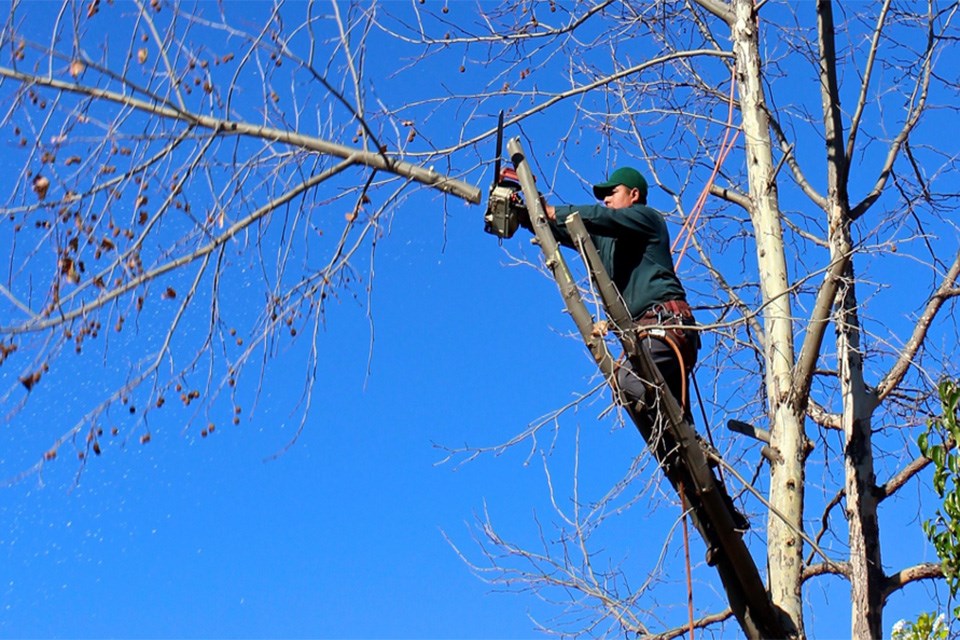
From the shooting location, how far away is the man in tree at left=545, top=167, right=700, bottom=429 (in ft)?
19.0

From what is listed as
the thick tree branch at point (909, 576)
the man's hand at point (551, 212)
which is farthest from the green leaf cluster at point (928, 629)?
the man's hand at point (551, 212)

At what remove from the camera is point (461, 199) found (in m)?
5.74

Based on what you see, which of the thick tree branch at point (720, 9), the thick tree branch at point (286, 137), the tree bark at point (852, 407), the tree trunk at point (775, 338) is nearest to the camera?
the thick tree branch at point (286, 137)

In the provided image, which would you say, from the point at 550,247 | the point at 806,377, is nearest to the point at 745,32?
the point at 806,377

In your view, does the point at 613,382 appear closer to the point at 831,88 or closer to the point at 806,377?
the point at 806,377

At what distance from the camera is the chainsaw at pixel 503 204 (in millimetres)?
5758

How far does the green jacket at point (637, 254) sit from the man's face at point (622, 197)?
0.40m

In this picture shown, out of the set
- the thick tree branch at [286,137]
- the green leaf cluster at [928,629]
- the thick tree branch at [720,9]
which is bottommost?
the green leaf cluster at [928,629]

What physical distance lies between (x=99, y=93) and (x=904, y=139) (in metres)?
5.59

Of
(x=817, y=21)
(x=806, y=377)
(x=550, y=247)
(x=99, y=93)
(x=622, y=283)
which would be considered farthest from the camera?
(x=817, y=21)

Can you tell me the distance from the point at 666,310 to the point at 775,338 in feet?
4.33

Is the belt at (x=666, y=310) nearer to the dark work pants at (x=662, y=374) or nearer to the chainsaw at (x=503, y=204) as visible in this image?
the dark work pants at (x=662, y=374)

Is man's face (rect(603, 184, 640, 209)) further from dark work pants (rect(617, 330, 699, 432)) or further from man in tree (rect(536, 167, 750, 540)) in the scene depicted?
dark work pants (rect(617, 330, 699, 432))

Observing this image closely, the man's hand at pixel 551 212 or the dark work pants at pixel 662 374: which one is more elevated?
the man's hand at pixel 551 212
